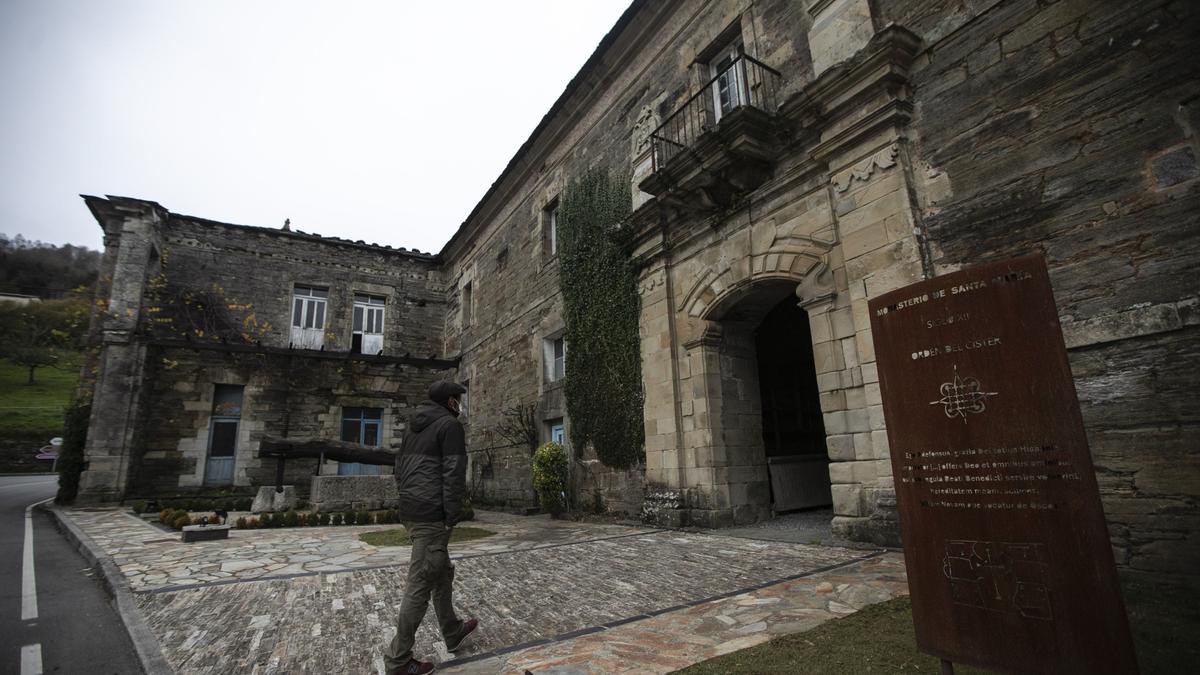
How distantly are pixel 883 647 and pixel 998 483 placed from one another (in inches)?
47.5

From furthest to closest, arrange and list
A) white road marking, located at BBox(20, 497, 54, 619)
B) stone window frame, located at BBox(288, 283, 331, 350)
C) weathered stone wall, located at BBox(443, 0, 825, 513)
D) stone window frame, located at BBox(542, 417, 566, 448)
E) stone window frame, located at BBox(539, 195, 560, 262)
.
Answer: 1. stone window frame, located at BBox(288, 283, 331, 350)
2. stone window frame, located at BBox(539, 195, 560, 262)
3. stone window frame, located at BBox(542, 417, 566, 448)
4. weathered stone wall, located at BBox(443, 0, 825, 513)
5. white road marking, located at BBox(20, 497, 54, 619)

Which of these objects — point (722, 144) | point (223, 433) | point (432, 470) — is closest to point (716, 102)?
point (722, 144)

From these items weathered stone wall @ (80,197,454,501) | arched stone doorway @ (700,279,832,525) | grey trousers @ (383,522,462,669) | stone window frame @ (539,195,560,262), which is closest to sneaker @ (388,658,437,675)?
grey trousers @ (383,522,462,669)

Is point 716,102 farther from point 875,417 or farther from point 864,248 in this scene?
point 875,417

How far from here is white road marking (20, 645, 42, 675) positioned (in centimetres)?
294

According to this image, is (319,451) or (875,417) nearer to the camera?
(875,417)

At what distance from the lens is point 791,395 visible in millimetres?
9656

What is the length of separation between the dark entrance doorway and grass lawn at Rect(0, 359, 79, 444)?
26912 mm

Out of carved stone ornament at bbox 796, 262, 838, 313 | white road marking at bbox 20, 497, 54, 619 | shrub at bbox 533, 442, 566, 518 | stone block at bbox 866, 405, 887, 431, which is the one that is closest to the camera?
white road marking at bbox 20, 497, 54, 619

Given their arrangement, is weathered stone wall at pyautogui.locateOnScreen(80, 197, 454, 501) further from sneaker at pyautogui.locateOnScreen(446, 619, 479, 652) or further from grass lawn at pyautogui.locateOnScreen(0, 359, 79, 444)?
sneaker at pyautogui.locateOnScreen(446, 619, 479, 652)

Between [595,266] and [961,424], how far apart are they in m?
8.34

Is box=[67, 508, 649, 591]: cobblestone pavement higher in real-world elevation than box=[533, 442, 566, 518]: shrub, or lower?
lower

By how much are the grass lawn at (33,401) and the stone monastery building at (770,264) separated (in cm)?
1242

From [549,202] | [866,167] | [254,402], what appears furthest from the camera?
[254,402]
